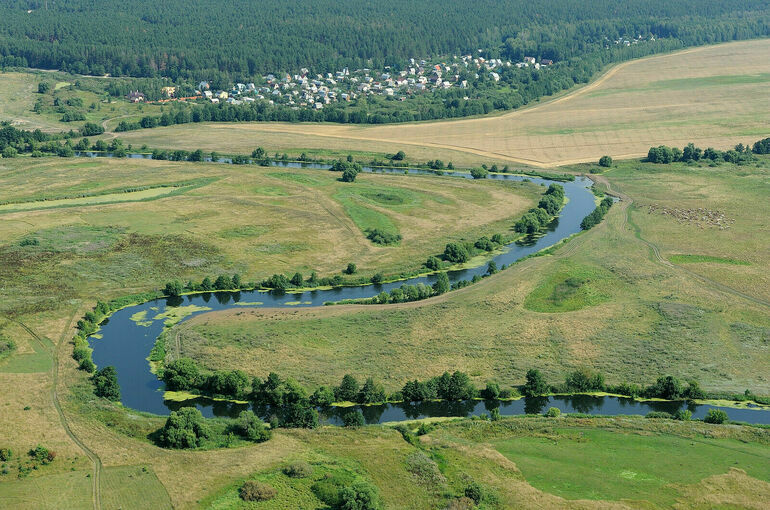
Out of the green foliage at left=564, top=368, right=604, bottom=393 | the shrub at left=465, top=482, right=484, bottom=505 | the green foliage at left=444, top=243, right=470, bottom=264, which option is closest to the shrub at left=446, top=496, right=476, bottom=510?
the shrub at left=465, top=482, right=484, bottom=505

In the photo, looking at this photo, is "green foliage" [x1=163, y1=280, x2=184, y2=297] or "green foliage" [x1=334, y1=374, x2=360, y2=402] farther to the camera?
"green foliage" [x1=163, y1=280, x2=184, y2=297]

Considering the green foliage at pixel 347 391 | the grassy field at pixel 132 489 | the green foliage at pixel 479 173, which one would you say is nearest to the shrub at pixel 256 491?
the grassy field at pixel 132 489

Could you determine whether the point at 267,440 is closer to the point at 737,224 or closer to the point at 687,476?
the point at 687,476

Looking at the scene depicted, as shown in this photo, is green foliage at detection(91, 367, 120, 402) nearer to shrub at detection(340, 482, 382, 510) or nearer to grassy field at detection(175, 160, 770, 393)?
grassy field at detection(175, 160, 770, 393)

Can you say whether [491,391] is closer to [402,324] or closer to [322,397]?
[322,397]

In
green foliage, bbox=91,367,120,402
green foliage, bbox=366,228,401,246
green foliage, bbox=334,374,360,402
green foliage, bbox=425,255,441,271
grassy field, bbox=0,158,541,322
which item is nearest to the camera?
green foliage, bbox=334,374,360,402

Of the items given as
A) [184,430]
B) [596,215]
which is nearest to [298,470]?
[184,430]
